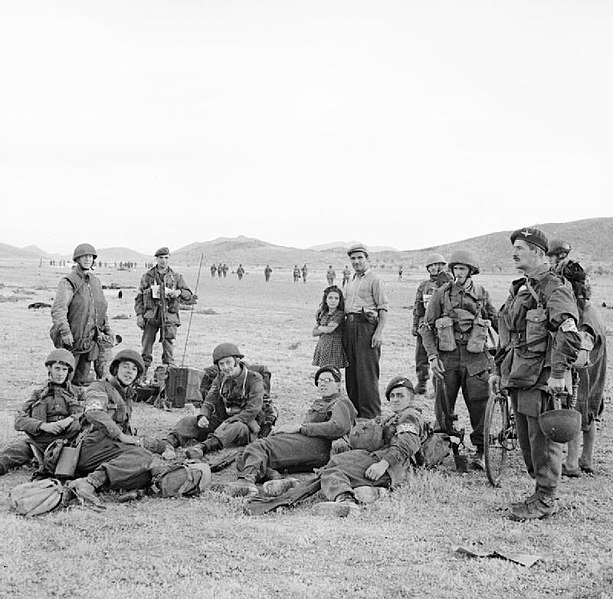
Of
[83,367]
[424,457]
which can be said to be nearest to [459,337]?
[424,457]

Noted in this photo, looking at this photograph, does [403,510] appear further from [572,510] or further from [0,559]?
[0,559]

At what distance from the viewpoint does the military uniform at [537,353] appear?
5301mm

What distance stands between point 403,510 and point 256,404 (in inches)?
89.2

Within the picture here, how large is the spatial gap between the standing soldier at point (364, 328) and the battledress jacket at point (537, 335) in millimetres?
2696

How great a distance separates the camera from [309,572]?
14.4ft

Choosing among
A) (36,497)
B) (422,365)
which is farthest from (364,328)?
(36,497)

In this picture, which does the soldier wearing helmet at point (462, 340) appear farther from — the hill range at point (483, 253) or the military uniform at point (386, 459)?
the hill range at point (483, 253)

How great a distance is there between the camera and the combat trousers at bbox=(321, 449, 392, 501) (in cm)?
576

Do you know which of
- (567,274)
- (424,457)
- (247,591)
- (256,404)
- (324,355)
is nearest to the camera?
(247,591)

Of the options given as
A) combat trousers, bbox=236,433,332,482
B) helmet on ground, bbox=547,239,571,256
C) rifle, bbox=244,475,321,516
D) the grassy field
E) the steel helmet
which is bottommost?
the grassy field

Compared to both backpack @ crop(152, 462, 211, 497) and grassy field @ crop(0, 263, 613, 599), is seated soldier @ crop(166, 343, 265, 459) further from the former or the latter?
backpack @ crop(152, 462, 211, 497)

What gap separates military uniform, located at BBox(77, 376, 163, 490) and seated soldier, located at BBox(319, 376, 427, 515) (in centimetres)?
144

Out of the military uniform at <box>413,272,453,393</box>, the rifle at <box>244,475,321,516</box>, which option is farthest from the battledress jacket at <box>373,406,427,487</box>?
the military uniform at <box>413,272,453,393</box>

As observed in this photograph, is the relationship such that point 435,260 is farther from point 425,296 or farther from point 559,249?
point 559,249
